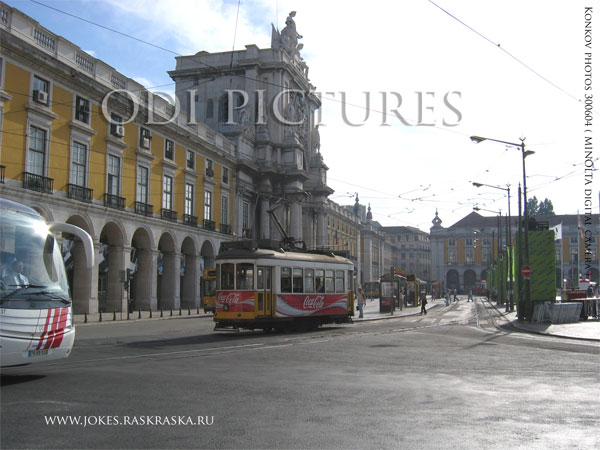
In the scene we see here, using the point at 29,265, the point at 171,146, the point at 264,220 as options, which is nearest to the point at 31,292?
the point at 29,265

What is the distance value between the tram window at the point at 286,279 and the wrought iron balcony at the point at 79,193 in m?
17.0

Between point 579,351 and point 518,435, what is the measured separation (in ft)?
36.2

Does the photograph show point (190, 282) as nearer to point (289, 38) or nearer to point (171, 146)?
point (171, 146)

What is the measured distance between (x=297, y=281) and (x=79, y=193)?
17.5 metres

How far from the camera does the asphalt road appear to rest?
19.4ft

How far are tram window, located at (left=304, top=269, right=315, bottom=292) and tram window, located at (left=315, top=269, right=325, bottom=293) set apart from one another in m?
0.24

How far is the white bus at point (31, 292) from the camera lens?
26.9 feet

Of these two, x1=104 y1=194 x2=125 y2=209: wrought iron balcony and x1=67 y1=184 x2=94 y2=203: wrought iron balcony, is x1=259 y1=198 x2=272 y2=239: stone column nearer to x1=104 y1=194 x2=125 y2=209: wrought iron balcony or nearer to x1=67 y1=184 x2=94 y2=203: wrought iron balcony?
x1=104 y1=194 x2=125 y2=209: wrought iron balcony

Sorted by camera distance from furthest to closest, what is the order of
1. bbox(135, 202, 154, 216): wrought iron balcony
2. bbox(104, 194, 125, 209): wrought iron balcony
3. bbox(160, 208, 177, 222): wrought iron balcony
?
bbox(160, 208, 177, 222): wrought iron balcony < bbox(135, 202, 154, 216): wrought iron balcony < bbox(104, 194, 125, 209): wrought iron balcony

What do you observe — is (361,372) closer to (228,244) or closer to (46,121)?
(228,244)

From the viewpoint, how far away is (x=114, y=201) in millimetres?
36594

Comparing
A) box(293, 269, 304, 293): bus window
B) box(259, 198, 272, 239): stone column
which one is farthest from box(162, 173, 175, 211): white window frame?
box(293, 269, 304, 293): bus window

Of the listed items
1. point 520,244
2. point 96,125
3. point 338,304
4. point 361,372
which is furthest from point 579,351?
point 96,125

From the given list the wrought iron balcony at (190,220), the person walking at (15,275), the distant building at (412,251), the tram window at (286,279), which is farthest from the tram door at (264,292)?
the distant building at (412,251)
